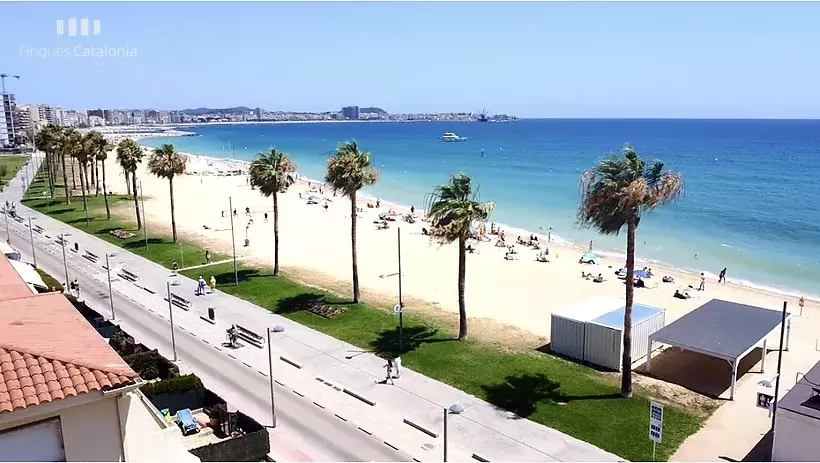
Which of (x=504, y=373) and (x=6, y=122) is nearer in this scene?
(x=504, y=373)

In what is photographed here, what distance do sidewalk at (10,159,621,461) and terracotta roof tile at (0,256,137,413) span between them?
1139 centimetres

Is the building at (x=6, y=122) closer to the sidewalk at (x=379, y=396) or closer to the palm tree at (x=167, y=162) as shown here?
the palm tree at (x=167, y=162)

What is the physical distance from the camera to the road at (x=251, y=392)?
18166mm

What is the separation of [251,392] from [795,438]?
1692cm

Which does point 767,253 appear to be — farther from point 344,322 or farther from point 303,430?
point 303,430

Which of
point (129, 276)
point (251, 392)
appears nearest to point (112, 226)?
point (129, 276)

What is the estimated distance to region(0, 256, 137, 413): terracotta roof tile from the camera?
23.0 feet

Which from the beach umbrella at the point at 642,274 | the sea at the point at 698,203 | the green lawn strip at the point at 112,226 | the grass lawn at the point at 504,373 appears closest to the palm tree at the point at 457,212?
the grass lawn at the point at 504,373

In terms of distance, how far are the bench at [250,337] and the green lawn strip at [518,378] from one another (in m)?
2.90

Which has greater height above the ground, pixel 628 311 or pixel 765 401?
pixel 628 311

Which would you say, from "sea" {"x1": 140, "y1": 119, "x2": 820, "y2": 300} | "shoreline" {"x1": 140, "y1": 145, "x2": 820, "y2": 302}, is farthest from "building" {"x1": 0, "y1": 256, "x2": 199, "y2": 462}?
"shoreline" {"x1": 140, "y1": 145, "x2": 820, "y2": 302}

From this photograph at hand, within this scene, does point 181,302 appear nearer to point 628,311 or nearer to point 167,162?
point 167,162

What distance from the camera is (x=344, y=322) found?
29.5 metres

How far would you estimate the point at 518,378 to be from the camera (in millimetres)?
23141
